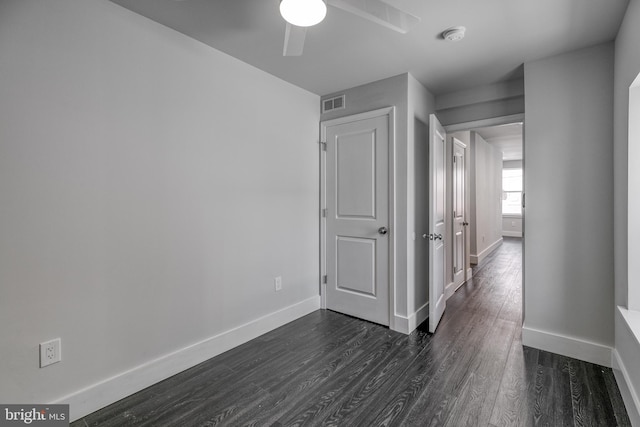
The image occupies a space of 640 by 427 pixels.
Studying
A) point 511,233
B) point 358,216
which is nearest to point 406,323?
point 358,216

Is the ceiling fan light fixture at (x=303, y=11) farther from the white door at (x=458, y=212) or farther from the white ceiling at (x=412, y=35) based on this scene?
the white door at (x=458, y=212)

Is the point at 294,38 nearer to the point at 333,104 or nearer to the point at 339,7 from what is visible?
the point at 339,7

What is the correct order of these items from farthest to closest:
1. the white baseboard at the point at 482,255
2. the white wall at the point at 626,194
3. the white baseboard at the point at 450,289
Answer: the white baseboard at the point at 482,255 → the white baseboard at the point at 450,289 → the white wall at the point at 626,194

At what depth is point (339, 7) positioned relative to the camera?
1459mm

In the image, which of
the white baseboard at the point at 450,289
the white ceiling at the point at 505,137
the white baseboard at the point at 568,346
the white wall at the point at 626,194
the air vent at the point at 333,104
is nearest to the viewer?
the white wall at the point at 626,194

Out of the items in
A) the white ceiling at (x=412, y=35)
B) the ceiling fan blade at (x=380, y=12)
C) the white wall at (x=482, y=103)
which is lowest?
the ceiling fan blade at (x=380, y=12)

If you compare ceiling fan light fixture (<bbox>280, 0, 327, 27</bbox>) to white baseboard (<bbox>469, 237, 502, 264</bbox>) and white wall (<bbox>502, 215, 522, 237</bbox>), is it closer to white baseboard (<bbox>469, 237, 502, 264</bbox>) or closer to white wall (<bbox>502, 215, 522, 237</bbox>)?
white baseboard (<bbox>469, 237, 502, 264</bbox>)

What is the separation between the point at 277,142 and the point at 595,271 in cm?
282

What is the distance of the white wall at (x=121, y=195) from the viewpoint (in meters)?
1.54

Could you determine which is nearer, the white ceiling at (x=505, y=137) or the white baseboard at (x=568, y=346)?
the white baseboard at (x=568, y=346)

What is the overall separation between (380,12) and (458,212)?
3.33 meters

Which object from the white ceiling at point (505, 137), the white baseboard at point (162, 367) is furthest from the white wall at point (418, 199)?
the white ceiling at point (505, 137)

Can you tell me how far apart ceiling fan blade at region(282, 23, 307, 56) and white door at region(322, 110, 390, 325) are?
4.46ft

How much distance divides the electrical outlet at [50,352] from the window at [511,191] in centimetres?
1116
